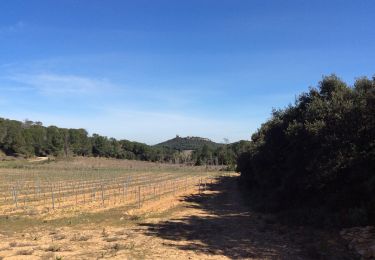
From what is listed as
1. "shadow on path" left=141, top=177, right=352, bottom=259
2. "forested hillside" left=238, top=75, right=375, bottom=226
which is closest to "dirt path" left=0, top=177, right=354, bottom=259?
"shadow on path" left=141, top=177, right=352, bottom=259

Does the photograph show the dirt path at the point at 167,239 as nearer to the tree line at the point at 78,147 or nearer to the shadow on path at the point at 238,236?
the shadow on path at the point at 238,236

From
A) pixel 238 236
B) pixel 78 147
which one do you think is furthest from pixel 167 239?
pixel 78 147

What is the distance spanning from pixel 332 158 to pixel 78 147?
143 metres

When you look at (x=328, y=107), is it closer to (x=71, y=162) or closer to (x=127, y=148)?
(x=71, y=162)

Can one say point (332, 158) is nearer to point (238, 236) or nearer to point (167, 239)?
point (238, 236)

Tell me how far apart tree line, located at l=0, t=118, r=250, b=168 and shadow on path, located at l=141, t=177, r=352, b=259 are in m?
100

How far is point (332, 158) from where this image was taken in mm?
20391

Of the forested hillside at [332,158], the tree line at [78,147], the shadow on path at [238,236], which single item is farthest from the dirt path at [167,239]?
the tree line at [78,147]

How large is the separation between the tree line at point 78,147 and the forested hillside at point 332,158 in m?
98.3

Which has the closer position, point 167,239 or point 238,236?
point 167,239

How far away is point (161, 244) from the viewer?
16281 mm

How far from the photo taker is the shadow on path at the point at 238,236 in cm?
1494

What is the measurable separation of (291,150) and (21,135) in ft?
402

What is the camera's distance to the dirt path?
14.5m
